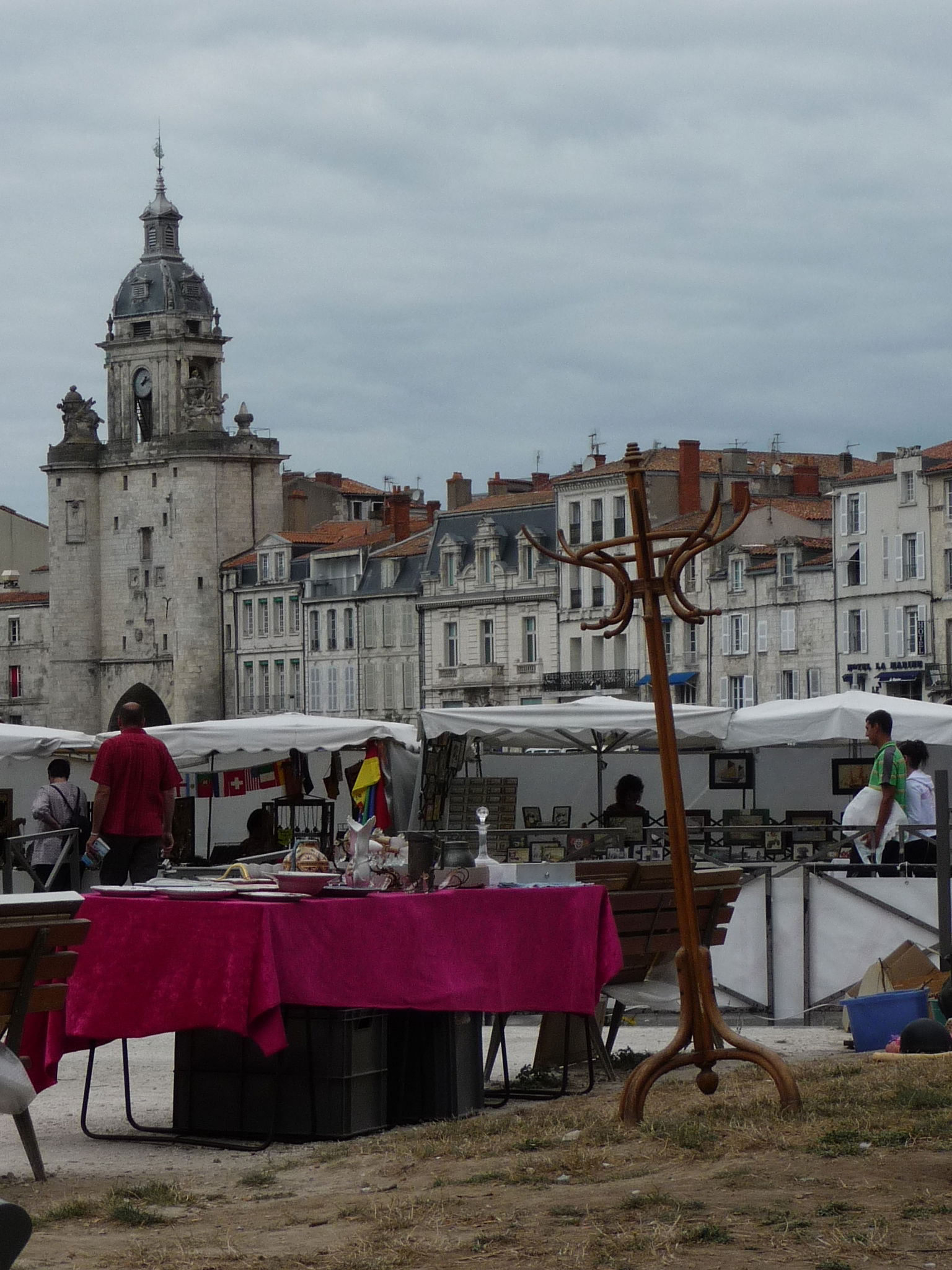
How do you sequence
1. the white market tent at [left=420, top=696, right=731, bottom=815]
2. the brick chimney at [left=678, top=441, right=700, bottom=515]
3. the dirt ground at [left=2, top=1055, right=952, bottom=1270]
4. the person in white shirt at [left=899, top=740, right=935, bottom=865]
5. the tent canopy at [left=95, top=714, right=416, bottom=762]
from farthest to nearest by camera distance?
the brick chimney at [left=678, top=441, right=700, bottom=515] → the tent canopy at [left=95, top=714, right=416, bottom=762] → the white market tent at [left=420, top=696, right=731, bottom=815] → the person in white shirt at [left=899, top=740, right=935, bottom=865] → the dirt ground at [left=2, top=1055, right=952, bottom=1270]

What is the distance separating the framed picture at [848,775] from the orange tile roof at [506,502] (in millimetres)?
62350

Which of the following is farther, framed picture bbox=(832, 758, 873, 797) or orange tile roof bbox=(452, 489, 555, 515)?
orange tile roof bbox=(452, 489, 555, 515)

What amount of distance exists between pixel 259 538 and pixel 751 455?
22.3m

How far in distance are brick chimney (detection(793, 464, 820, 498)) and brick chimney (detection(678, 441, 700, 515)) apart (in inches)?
199

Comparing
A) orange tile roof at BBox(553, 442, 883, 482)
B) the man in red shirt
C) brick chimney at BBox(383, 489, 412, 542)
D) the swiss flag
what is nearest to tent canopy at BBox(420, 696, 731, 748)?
the man in red shirt

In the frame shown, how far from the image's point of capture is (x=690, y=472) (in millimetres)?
78375

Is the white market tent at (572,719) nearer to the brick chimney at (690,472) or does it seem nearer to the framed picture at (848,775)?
the framed picture at (848,775)

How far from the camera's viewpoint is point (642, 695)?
78875 mm

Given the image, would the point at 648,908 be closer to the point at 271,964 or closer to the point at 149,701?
the point at 271,964

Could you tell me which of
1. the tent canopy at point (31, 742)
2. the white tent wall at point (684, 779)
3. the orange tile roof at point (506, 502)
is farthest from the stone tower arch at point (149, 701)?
the tent canopy at point (31, 742)

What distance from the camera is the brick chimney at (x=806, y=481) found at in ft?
270

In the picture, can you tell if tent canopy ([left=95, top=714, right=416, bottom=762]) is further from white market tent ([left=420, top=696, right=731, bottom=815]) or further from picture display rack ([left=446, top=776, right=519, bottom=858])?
picture display rack ([left=446, top=776, right=519, bottom=858])

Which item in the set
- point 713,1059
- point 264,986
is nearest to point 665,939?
point 713,1059

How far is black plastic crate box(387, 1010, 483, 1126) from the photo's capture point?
852 centimetres
